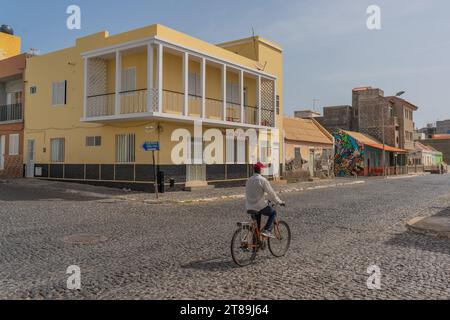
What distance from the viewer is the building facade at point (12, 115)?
24188 mm

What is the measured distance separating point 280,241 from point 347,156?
3826 centimetres

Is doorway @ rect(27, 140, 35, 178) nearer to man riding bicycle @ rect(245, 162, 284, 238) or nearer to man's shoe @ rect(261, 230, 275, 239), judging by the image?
man riding bicycle @ rect(245, 162, 284, 238)

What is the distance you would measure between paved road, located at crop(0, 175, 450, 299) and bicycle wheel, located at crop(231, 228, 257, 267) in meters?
0.18

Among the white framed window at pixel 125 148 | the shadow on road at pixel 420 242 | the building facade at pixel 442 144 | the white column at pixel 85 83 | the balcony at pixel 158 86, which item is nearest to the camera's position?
the shadow on road at pixel 420 242

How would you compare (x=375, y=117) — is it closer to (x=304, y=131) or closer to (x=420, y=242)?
(x=304, y=131)

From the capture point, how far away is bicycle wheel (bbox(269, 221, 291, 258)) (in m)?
7.00

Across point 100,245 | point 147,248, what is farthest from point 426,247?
point 100,245

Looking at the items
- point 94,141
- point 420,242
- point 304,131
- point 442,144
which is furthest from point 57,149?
point 442,144

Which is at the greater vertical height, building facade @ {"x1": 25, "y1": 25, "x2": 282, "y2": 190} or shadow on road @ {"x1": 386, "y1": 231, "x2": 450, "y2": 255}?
building facade @ {"x1": 25, "y1": 25, "x2": 282, "y2": 190}

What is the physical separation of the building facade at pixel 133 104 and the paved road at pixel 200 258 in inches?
265

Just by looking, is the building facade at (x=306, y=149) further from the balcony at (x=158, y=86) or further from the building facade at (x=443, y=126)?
the building facade at (x=443, y=126)

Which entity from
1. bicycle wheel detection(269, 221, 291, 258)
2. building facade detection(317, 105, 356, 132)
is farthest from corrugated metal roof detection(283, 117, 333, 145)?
bicycle wheel detection(269, 221, 291, 258)

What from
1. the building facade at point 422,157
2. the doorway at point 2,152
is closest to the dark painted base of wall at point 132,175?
the doorway at point 2,152

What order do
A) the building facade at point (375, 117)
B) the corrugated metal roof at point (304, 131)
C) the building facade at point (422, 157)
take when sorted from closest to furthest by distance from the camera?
1. the corrugated metal roof at point (304, 131)
2. the building facade at point (375, 117)
3. the building facade at point (422, 157)
